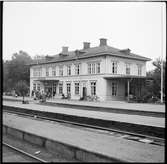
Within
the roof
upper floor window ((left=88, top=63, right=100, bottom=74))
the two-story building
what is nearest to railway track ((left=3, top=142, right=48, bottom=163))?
the two-story building

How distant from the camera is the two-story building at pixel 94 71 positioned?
5098mm

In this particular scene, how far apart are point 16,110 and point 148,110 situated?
6220mm

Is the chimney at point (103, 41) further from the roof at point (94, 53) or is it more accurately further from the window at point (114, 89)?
the window at point (114, 89)

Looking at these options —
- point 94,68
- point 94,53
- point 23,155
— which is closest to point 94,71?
point 94,68

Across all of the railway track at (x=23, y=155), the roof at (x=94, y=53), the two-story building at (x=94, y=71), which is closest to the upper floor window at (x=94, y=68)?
the two-story building at (x=94, y=71)

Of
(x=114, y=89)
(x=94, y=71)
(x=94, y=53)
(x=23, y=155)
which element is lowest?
(x=23, y=155)

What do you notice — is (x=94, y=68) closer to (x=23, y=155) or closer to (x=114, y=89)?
(x=114, y=89)

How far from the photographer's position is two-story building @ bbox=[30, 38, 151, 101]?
16.7 feet

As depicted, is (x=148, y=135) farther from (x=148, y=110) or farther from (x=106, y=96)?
(x=148, y=110)

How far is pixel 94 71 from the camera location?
594 centimetres

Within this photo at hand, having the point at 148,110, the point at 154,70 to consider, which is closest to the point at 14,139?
the point at 154,70

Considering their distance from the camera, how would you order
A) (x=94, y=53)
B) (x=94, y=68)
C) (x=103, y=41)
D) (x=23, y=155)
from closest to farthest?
(x=23, y=155) → (x=103, y=41) → (x=94, y=53) → (x=94, y=68)

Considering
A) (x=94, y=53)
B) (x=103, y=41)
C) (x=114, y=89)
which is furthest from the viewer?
(x=114, y=89)

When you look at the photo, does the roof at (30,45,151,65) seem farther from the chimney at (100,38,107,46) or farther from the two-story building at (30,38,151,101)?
the chimney at (100,38,107,46)
